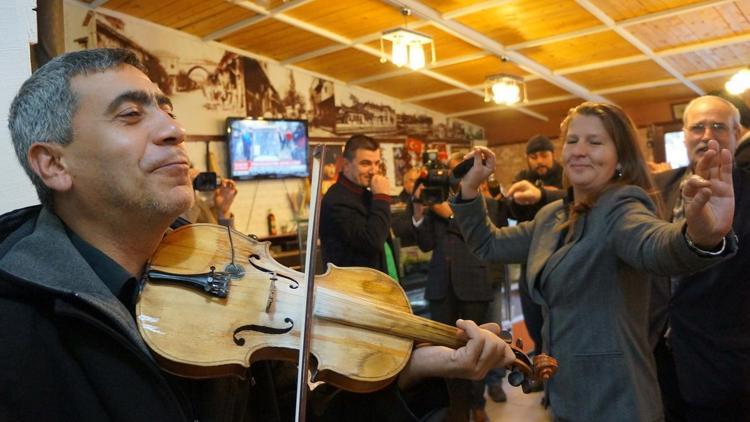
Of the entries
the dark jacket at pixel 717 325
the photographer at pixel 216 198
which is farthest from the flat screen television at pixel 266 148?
the dark jacket at pixel 717 325

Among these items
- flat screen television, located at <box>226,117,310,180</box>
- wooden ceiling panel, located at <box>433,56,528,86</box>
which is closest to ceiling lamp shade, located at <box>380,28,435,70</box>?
wooden ceiling panel, located at <box>433,56,528,86</box>

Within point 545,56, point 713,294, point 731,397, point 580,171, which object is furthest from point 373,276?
point 545,56

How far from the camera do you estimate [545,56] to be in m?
6.50

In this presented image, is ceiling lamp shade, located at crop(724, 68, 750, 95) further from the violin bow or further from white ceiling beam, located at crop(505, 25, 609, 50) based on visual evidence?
white ceiling beam, located at crop(505, 25, 609, 50)

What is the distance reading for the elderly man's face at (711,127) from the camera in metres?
2.42

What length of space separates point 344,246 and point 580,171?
158 centimetres

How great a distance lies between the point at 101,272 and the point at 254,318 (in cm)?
31

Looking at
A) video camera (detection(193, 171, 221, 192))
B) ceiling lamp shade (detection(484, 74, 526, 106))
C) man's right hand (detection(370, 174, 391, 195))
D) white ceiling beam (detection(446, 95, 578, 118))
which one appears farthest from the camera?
white ceiling beam (detection(446, 95, 578, 118))

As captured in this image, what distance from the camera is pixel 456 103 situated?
8.77 metres

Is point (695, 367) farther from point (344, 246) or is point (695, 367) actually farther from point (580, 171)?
point (344, 246)

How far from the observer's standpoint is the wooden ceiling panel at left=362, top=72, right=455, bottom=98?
292 inches

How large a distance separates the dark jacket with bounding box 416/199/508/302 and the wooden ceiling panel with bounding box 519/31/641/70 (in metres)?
3.46

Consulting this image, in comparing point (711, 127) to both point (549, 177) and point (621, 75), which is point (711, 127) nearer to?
point (549, 177)

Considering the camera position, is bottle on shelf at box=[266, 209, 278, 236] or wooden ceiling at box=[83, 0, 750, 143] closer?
wooden ceiling at box=[83, 0, 750, 143]
